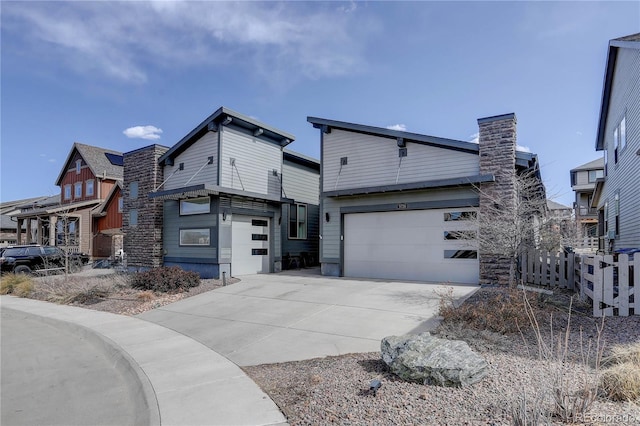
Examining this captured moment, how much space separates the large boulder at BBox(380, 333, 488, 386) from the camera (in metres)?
4.05

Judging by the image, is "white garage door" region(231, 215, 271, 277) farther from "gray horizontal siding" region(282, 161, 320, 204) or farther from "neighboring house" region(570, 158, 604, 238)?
"neighboring house" region(570, 158, 604, 238)

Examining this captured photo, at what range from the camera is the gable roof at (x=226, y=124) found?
1426 centimetres

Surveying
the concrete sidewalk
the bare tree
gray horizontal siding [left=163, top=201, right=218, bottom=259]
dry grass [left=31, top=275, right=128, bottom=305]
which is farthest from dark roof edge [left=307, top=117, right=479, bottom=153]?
the concrete sidewalk

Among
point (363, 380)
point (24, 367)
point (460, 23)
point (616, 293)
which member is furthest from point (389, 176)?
point (24, 367)

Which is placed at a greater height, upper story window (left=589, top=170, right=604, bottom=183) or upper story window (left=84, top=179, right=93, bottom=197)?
upper story window (left=589, top=170, right=604, bottom=183)

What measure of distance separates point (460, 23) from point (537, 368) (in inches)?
365

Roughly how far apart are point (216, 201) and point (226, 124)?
3.06 m

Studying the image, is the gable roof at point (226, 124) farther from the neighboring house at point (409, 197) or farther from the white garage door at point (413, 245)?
the white garage door at point (413, 245)

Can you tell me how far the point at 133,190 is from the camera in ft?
56.7

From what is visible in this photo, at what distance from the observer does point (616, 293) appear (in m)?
7.33

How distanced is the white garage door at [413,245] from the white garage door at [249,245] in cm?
387

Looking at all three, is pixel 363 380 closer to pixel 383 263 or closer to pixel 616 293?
pixel 616 293

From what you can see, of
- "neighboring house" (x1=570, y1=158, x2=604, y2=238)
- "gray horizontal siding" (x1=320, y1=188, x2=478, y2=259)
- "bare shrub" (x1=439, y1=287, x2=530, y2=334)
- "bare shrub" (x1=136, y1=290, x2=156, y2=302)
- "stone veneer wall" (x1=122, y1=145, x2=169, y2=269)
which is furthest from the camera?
"neighboring house" (x1=570, y1=158, x2=604, y2=238)

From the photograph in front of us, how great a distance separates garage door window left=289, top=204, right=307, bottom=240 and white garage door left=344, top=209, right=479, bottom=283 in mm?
4344
